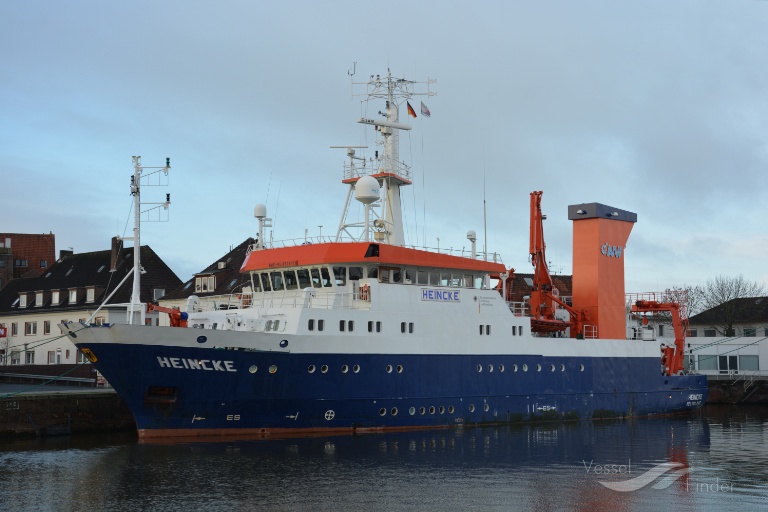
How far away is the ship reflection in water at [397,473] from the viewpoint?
744 inches

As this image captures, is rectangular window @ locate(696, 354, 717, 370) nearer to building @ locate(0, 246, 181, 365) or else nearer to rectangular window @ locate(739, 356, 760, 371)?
rectangular window @ locate(739, 356, 760, 371)

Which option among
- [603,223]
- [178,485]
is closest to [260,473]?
[178,485]

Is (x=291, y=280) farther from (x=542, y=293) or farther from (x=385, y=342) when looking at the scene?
(x=542, y=293)

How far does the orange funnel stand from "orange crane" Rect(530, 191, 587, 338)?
592 mm

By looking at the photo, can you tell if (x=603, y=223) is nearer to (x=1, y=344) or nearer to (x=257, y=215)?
(x=257, y=215)

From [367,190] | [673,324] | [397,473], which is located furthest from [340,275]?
[673,324]

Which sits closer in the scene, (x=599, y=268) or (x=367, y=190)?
(x=367, y=190)

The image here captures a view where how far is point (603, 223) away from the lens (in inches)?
1464

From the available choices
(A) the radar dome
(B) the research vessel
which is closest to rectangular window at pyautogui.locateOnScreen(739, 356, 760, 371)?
(B) the research vessel

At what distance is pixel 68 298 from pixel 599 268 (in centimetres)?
3235

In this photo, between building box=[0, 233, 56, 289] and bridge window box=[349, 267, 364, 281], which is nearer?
bridge window box=[349, 267, 364, 281]

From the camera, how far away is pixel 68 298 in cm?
5350

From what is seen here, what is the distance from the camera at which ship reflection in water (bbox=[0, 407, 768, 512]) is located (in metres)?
18.9

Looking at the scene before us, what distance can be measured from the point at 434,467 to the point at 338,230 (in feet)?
36.6
